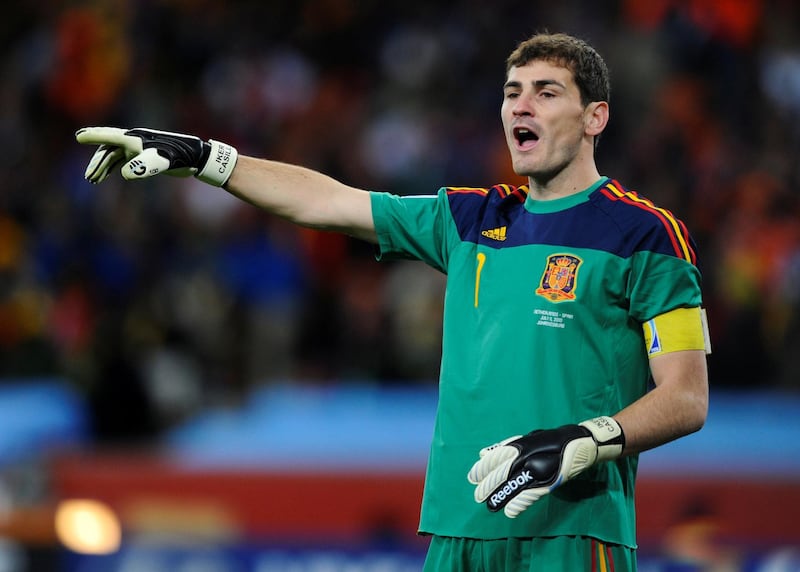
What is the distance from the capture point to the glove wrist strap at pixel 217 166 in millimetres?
4543

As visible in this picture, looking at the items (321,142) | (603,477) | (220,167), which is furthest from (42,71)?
(603,477)

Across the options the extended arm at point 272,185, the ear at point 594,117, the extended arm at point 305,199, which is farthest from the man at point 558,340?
the extended arm at point 305,199

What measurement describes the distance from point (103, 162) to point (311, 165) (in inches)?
324

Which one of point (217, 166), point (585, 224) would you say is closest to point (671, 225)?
point (585, 224)

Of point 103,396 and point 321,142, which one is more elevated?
point 321,142

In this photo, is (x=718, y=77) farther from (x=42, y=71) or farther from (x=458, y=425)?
(x=458, y=425)

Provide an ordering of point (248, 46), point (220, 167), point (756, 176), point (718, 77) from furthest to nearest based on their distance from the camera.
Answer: point (248, 46)
point (718, 77)
point (756, 176)
point (220, 167)

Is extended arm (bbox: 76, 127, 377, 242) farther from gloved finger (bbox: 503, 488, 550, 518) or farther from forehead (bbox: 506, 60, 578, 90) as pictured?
gloved finger (bbox: 503, 488, 550, 518)

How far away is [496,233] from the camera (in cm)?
431

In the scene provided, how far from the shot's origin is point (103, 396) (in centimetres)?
1053

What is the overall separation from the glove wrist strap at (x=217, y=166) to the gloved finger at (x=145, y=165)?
Answer: 6.7 inches

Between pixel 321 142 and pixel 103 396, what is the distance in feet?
11.9

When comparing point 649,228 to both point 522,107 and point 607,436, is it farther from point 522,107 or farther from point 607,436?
point 607,436

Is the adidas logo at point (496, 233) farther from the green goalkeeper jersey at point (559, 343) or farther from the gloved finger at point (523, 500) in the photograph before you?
the gloved finger at point (523, 500)
